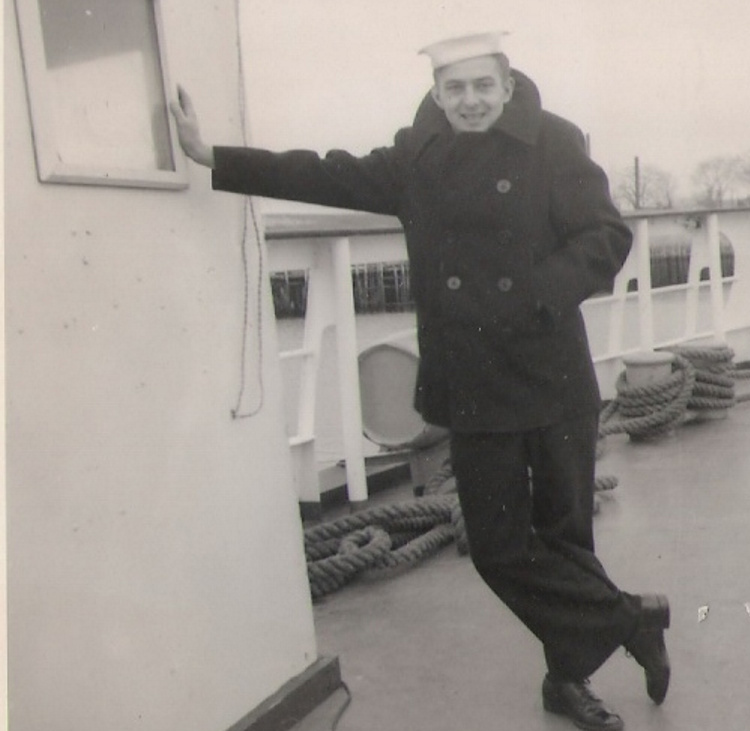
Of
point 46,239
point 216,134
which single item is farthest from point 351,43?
point 46,239

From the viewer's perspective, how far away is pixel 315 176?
1858 mm

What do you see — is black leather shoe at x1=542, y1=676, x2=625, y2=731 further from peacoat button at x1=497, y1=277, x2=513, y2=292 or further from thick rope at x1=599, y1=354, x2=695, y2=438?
thick rope at x1=599, y1=354, x2=695, y2=438

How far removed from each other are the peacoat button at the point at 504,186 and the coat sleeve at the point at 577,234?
7cm

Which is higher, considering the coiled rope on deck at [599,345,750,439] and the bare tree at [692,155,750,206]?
the bare tree at [692,155,750,206]

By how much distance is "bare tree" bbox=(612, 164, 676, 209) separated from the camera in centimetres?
379

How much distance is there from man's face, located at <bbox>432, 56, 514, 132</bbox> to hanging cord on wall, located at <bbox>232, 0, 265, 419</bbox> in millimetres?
321

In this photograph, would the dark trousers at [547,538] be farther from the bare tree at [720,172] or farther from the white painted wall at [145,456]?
the bare tree at [720,172]

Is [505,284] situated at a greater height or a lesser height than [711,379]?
greater

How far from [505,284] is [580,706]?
2.35ft

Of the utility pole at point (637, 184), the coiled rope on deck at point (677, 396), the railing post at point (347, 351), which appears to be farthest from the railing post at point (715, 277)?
the railing post at point (347, 351)

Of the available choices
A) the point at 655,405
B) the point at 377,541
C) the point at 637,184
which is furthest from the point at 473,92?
the point at 637,184

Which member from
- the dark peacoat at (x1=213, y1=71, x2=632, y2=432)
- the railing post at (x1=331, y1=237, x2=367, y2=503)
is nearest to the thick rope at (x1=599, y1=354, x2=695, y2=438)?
the railing post at (x1=331, y1=237, x2=367, y2=503)

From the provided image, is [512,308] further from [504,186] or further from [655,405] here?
[655,405]

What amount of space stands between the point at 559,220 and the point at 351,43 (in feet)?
2.13
